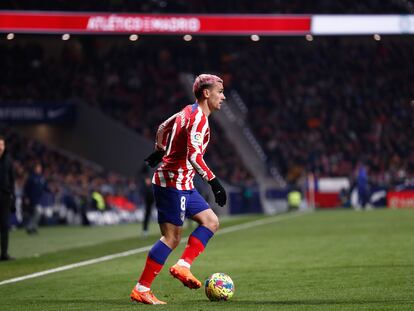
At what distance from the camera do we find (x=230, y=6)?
42188mm

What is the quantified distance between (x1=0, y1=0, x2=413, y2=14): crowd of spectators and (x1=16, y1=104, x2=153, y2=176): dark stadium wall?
4858mm

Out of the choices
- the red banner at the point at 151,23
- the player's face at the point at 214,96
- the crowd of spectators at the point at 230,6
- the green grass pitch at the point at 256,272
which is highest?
the crowd of spectators at the point at 230,6

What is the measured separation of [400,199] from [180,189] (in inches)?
1250

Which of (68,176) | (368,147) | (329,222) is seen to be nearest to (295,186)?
(368,147)

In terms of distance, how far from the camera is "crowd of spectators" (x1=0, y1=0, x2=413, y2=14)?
39750 mm

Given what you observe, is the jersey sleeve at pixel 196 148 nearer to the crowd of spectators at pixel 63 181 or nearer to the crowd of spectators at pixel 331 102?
the crowd of spectators at pixel 63 181

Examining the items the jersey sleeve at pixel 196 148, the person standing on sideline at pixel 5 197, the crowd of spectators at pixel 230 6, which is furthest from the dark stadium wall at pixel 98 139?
the jersey sleeve at pixel 196 148

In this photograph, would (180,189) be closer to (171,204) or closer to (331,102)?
(171,204)

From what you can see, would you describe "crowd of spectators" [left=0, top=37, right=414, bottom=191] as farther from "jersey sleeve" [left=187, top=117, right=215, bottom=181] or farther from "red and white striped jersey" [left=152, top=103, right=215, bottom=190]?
"jersey sleeve" [left=187, top=117, right=215, bottom=181]

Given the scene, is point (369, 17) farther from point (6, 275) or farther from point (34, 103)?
point (6, 275)

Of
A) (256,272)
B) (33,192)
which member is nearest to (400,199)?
(33,192)

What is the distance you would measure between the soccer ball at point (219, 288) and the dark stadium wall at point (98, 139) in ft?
106

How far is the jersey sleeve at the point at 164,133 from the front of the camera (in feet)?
30.1

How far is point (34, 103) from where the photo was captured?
4131 cm
